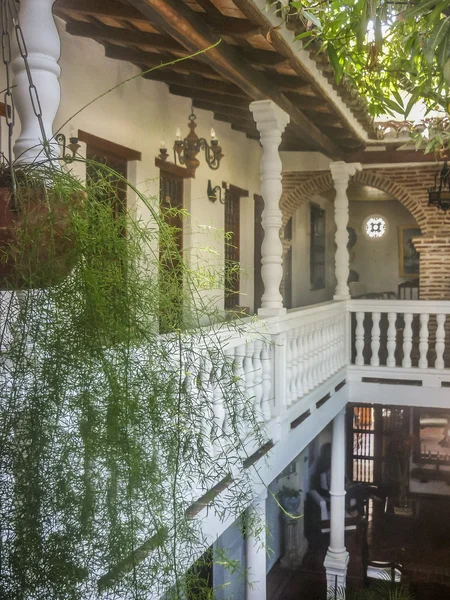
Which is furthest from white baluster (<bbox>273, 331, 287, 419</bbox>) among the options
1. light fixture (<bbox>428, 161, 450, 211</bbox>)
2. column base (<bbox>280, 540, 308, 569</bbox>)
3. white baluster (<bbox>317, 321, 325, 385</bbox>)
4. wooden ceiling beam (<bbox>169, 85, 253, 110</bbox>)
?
column base (<bbox>280, 540, 308, 569</bbox>)

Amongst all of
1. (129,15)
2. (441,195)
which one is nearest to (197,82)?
(129,15)

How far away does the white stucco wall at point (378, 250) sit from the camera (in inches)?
537

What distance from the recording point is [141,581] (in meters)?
1.18

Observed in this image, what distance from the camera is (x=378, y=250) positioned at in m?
13.9

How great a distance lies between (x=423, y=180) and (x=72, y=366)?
8068 mm

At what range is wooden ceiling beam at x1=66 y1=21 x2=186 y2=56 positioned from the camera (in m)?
4.30

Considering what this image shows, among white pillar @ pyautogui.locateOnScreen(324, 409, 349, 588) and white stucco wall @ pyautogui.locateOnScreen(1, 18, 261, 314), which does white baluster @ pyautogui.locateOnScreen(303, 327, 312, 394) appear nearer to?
white stucco wall @ pyautogui.locateOnScreen(1, 18, 261, 314)

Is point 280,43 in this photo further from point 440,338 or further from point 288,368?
point 440,338

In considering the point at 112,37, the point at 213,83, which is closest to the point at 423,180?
the point at 213,83

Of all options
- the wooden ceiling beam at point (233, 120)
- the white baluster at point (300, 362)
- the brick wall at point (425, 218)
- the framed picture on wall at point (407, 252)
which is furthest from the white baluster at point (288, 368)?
the framed picture on wall at point (407, 252)

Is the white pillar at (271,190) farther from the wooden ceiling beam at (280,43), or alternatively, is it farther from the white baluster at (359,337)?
the white baluster at (359,337)

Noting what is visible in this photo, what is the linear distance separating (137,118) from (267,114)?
4.20 feet

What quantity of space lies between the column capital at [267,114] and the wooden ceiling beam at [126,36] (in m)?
0.66

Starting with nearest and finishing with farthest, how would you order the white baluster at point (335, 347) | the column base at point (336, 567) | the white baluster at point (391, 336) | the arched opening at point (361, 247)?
the white baluster at point (335, 347) < the white baluster at point (391, 336) < the column base at point (336, 567) < the arched opening at point (361, 247)
